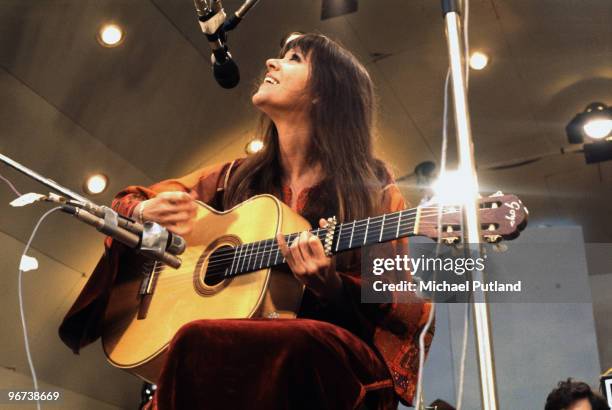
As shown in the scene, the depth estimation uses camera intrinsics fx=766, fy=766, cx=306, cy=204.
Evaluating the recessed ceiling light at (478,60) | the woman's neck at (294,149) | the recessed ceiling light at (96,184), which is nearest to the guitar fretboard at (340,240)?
the woman's neck at (294,149)

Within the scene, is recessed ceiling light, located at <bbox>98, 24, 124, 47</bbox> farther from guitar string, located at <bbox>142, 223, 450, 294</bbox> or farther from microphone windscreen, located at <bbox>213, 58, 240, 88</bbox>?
guitar string, located at <bbox>142, 223, 450, 294</bbox>

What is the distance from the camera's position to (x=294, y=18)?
11.5 feet

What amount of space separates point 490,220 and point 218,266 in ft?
2.00

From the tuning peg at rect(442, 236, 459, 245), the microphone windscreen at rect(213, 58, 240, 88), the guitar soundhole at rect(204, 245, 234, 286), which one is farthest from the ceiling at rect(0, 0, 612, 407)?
the tuning peg at rect(442, 236, 459, 245)

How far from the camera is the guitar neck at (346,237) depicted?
5.14 feet

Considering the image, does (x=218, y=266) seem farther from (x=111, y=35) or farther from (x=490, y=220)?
(x=111, y=35)

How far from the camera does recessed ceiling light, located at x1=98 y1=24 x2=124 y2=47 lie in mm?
3385

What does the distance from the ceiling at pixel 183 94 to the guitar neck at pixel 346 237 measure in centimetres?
193

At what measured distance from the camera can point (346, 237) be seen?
5.28ft

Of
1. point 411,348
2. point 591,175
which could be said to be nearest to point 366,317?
point 411,348

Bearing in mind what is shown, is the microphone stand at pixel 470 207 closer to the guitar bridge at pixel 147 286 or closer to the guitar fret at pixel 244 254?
the guitar fret at pixel 244 254

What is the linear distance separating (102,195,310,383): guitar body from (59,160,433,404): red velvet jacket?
0.14 feet

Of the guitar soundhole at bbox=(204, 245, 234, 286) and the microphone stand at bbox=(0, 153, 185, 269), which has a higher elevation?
the guitar soundhole at bbox=(204, 245, 234, 286)

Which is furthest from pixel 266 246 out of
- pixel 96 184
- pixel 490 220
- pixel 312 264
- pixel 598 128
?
pixel 598 128
